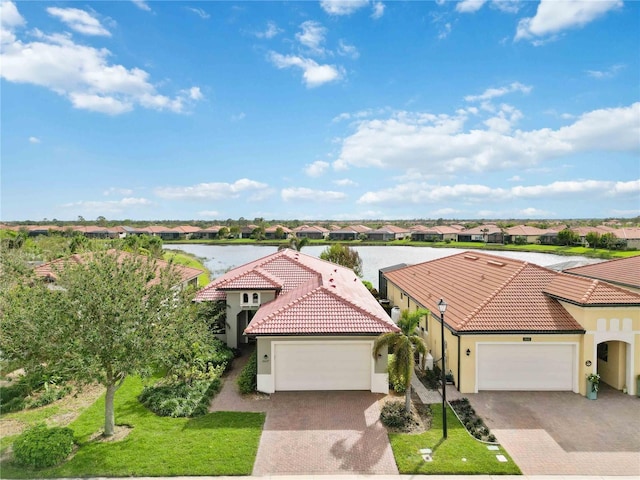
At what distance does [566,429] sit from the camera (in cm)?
1293

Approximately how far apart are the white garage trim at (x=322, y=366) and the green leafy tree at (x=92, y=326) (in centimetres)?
509

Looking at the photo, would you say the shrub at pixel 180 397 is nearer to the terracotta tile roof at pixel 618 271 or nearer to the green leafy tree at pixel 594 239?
the terracotta tile roof at pixel 618 271

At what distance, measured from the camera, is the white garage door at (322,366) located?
15.8 m

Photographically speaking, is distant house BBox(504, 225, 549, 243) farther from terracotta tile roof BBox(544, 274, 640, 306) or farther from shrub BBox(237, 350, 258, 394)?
shrub BBox(237, 350, 258, 394)

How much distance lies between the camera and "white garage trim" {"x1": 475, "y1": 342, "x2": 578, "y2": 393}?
1579cm

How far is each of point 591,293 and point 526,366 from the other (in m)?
4.06

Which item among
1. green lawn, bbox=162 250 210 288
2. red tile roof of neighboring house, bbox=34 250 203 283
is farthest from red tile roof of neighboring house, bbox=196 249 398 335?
green lawn, bbox=162 250 210 288

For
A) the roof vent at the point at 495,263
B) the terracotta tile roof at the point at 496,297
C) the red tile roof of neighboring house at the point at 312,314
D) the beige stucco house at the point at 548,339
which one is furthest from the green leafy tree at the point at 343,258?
the beige stucco house at the point at 548,339

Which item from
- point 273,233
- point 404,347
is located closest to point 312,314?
point 404,347

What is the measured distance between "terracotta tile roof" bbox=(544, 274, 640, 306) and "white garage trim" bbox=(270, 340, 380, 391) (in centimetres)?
867

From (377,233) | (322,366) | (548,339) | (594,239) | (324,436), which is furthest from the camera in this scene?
(377,233)

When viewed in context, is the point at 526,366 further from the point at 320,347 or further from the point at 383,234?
the point at 383,234

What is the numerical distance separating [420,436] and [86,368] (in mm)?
10483

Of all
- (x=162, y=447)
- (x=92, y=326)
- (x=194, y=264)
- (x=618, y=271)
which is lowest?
(x=162, y=447)
